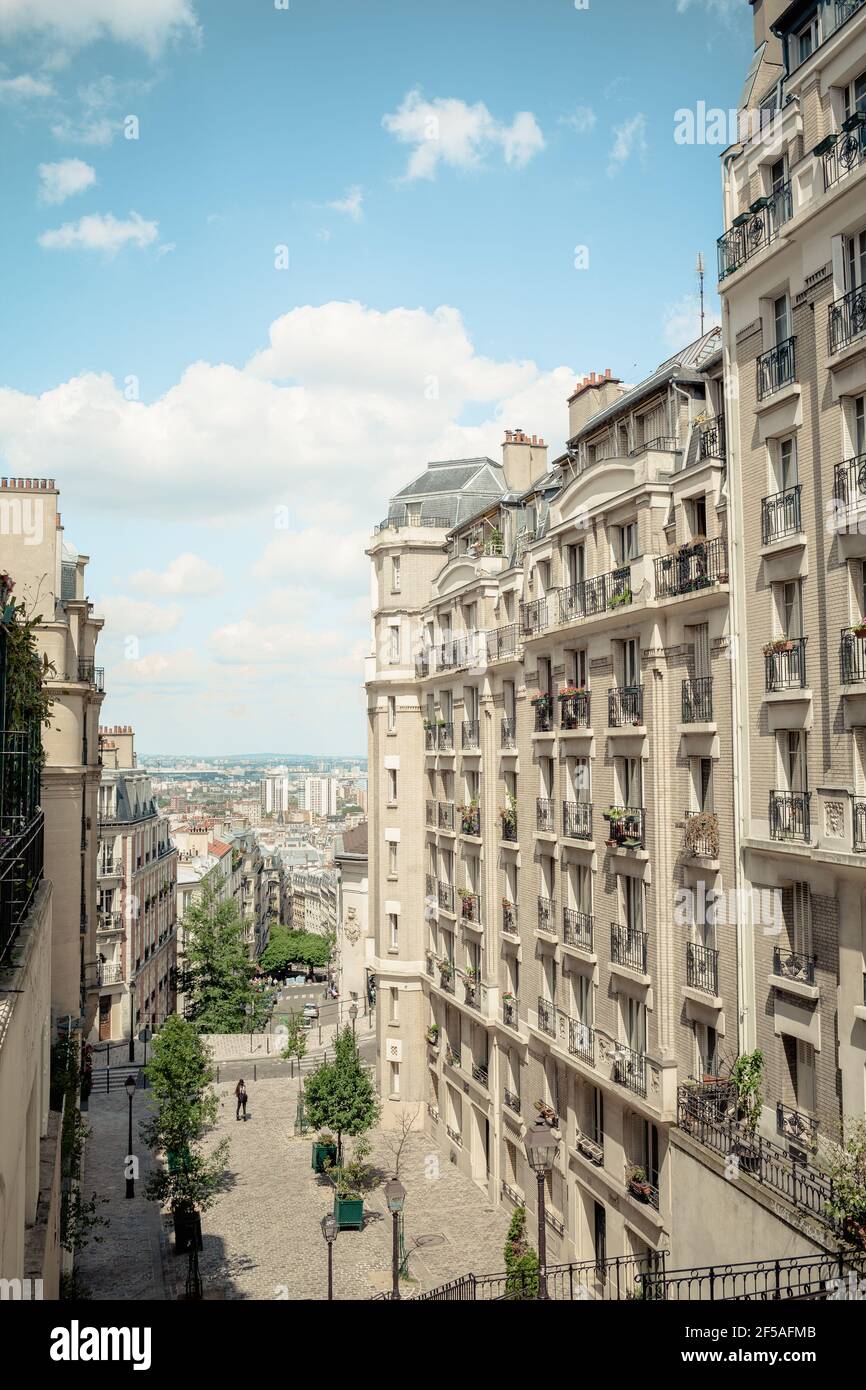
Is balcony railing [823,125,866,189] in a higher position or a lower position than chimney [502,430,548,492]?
lower

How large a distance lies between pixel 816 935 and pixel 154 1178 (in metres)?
23.9

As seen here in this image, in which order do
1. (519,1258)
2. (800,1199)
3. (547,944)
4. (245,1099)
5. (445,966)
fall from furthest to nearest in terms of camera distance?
(245,1099)
(445,966)
(547,944)
(519,1258)
(800,1199)

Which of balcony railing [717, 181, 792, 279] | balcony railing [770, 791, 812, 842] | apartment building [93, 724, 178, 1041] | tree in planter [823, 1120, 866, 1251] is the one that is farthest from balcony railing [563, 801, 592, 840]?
apartment building [93, 724, 178, 1041]

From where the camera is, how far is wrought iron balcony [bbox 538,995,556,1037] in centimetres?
3094

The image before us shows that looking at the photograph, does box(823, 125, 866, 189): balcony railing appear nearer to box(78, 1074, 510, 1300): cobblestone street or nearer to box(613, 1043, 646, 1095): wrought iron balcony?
box(613, 1043, 646, 1095): wrought iron balcony

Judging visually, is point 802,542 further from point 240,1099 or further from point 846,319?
point 240,1099

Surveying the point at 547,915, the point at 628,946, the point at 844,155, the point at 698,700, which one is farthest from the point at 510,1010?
the point at 844,155

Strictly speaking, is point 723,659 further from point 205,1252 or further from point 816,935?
point 205,1252

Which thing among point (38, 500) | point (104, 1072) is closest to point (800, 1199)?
point (38, 500)

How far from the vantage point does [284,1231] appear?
34719mm

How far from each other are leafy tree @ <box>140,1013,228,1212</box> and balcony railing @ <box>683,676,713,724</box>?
2107 centimetres

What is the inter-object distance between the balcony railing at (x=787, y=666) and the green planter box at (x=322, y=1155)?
28.2m

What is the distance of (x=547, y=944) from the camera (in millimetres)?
31891

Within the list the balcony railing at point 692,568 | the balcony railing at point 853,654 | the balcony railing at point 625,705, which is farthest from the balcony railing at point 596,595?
the balcony railing at point 853,654
